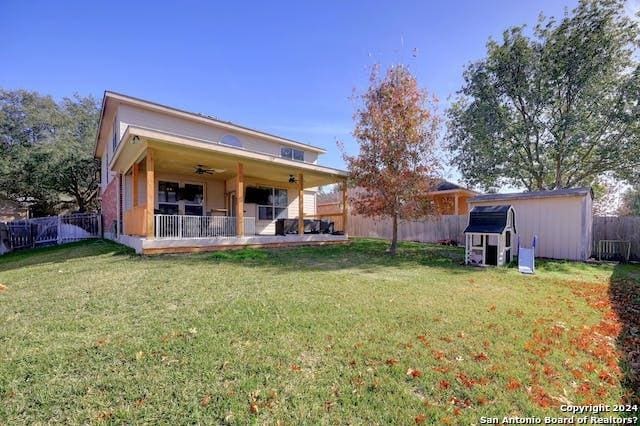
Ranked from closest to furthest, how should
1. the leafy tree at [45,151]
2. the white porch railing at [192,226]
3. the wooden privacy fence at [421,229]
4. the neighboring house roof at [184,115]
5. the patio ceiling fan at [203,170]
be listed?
the white porch railing at [192,226] < the patio ceiling fan at [203,170] < the neighboring house roof at [184,115] < the wooden privacy fence at [421,229] < the leafy tree at [45,151]

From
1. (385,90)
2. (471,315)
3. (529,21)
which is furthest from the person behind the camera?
(529,21)

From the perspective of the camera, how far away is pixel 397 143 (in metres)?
9.89

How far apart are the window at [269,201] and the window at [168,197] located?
3053mm

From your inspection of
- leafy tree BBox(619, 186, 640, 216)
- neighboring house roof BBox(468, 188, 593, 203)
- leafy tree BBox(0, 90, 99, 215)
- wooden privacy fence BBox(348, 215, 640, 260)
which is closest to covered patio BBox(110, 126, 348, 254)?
wooden privacy fence BBox(348, 215, 640, 260)

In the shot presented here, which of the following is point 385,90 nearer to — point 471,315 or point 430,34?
point 430,34

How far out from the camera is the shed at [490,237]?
8289 mm

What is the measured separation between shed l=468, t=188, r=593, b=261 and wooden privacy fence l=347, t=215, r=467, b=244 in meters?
3.56

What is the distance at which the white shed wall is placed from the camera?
32.1 ft

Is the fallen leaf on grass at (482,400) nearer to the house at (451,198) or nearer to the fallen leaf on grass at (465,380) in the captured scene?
the fallen leaf on grass at (465,380)

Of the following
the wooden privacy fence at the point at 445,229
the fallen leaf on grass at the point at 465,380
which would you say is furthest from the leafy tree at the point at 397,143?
the fallen leaf on grass at the point at 465,380

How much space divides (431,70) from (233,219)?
9323 millimetres

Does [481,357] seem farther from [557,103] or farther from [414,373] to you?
[557,103]

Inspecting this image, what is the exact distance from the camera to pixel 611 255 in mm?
10641

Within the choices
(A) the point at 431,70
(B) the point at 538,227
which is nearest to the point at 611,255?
(B) the point at 538,227
